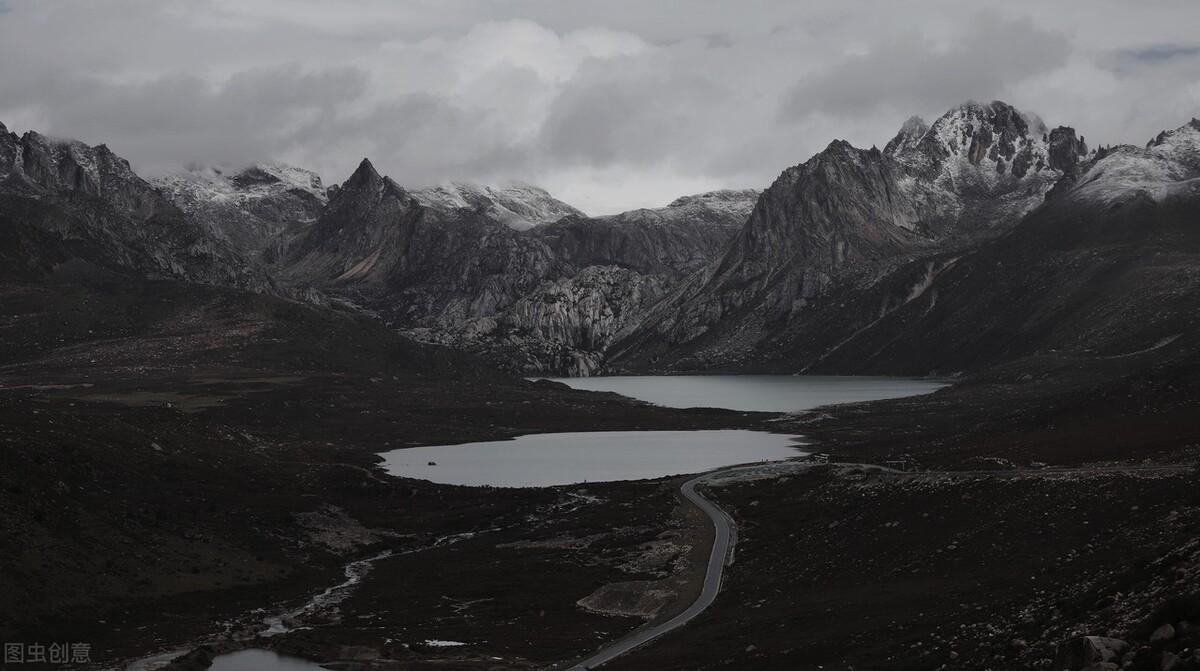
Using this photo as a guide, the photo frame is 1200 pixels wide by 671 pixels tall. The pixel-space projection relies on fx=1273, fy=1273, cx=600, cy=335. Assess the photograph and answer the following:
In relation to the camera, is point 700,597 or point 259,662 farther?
point 700,597

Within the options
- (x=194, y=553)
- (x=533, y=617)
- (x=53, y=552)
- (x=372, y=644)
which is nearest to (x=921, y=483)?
(x=533, y=617)

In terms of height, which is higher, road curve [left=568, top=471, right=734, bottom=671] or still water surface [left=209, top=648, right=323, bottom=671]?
road curve [left=568, top=471, right=734, bottom=671]

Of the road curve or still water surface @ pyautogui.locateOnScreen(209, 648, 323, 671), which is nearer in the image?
still water surface @ pyautogui.locateOnScreen(209, 648, 323, 671)

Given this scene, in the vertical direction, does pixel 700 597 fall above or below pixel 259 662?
above

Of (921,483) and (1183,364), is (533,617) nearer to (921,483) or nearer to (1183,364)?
(921,483)

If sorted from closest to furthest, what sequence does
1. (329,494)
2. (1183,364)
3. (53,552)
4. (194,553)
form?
(53,552)
(194,553)
(329,494)
(1183,364)

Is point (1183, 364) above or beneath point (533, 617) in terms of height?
above

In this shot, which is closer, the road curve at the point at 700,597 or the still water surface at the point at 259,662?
the still water surface at the point at 259,662

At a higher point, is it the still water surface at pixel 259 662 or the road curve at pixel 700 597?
the road curve at pixel 700 597
